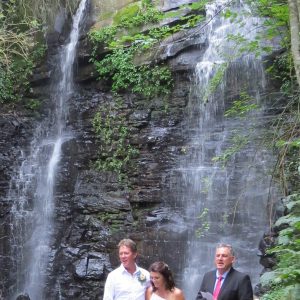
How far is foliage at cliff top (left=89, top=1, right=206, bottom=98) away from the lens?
12062mm

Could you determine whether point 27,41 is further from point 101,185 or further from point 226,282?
point 226,282

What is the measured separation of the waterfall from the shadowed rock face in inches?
6.1

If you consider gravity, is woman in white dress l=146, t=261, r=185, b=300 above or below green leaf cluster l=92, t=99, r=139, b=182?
below

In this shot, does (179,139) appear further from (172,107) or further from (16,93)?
(16,93)

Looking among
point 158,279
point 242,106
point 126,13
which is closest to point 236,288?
point 158,279

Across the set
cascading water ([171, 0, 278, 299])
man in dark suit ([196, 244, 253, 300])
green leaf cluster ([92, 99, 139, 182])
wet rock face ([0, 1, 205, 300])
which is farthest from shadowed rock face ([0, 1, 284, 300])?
man in dark suit ([196, 244, 253, 300])

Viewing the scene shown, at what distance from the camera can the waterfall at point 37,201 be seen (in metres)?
10.4

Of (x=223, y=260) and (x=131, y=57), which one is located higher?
(x=131, y=57)

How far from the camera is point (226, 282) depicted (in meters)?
4.05

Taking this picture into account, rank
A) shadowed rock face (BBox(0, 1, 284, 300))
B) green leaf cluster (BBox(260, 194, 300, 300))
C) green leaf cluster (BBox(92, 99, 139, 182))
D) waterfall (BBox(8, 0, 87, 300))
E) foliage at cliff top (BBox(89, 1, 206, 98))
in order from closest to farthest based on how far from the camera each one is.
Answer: green leaf cluster (BBox(260, 194, 300, 300)), shadowed rock face (BBox(0, 1, 284, 300)), waterfall (BBox(8, 0, 87, 300)), green leaf cluster (BBox(92, 99, 139, 182)), foliage at cliff top (BBox(89, 1, 206, 98))

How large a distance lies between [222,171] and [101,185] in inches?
115

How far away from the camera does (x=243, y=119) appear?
10.6 m

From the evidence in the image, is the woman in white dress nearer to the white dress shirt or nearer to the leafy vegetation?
the white dress shirt

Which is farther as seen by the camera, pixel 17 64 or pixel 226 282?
pixel 17 64
